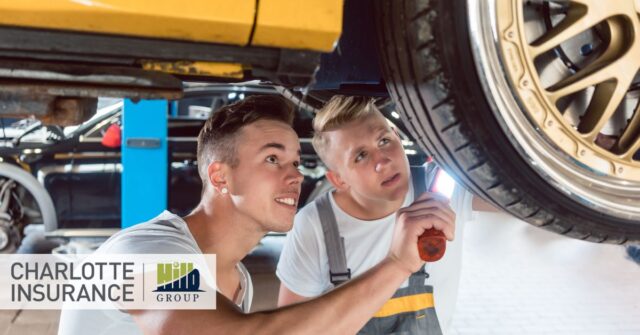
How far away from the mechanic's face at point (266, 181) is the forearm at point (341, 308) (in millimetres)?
295

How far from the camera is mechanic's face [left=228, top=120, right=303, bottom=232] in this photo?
1.35 metres

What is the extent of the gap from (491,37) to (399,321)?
934 mm

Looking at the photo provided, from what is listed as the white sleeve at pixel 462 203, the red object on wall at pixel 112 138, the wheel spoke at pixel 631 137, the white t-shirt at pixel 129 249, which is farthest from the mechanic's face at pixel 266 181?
the red object on wall at pixel 112 138

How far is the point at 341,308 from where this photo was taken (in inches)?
42.5

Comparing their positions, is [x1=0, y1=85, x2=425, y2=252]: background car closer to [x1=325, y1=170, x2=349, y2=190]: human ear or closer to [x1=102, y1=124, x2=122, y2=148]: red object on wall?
[x1=102, y1=124, x2=122, y2=148]: red object on wall

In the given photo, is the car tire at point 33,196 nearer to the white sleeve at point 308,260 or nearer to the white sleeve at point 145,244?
the white sleeve at point 308,260

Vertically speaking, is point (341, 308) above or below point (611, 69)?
below

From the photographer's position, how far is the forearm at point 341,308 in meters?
1.06

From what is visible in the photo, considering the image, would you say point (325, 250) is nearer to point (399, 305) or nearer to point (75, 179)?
point (399, 305)

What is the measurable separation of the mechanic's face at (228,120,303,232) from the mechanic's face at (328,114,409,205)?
26 centimetres

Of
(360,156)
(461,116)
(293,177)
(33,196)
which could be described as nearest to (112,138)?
(33,196)

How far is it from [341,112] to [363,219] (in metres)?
0.32

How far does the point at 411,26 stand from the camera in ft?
2.77

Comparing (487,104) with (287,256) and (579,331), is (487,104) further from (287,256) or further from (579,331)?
(579,331)
